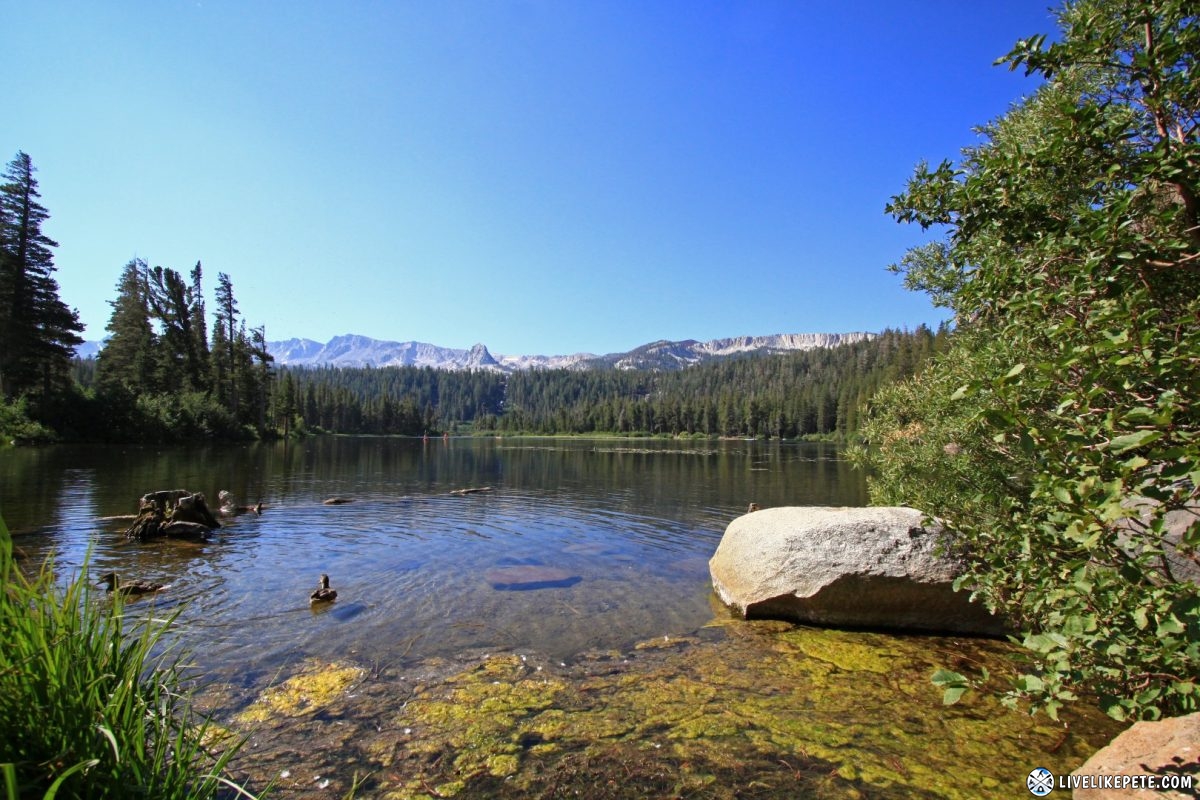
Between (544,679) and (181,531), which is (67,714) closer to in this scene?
(544,679)

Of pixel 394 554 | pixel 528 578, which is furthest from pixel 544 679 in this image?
pixel 394 554

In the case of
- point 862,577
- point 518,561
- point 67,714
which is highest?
point 67,714

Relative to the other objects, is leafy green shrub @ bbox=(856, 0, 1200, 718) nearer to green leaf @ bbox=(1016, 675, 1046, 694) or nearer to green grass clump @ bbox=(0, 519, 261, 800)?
green leaf @ bbox=(1016, 675, 1046, 694)

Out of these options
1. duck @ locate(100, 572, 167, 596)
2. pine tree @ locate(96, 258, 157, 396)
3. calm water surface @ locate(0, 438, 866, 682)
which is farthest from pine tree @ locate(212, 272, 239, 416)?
duck @ locate(100, 572, 167, 596)

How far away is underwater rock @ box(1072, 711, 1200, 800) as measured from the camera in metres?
4.26

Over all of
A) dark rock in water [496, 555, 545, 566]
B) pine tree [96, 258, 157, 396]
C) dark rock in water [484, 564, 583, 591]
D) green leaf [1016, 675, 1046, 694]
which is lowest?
dark rock in water [496, 555, 545, 566]

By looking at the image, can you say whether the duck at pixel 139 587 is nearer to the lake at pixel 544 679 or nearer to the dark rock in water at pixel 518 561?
the lake at pixel 544 679

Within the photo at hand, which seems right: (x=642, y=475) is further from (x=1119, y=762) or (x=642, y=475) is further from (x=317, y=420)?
(x=317, y=420)

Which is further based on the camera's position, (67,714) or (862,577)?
(862,577)

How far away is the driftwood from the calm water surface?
27.1 inches

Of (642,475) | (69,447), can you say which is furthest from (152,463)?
(642,475)

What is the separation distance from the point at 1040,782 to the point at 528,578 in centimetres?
1159

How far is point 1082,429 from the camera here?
3.42 m

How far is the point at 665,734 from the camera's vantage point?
23.2 ft
